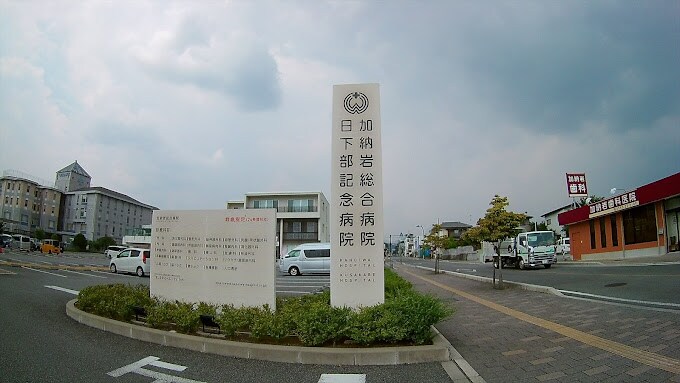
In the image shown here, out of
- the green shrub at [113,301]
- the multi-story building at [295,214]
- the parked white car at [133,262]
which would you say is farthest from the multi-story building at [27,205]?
the green shrub at [113,301]

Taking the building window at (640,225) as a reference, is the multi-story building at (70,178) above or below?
above

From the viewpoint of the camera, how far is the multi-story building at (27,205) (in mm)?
61469

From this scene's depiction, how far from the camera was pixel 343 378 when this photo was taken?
4.33m

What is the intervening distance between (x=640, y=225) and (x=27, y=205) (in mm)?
84010

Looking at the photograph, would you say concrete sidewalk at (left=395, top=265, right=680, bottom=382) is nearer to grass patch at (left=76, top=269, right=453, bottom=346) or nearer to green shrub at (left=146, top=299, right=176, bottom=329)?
grass patch at (left=76, top=269, right=453, bottom=346)

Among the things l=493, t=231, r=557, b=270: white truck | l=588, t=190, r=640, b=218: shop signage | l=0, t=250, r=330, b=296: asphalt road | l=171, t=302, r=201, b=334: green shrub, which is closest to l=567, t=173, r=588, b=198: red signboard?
l=588, t=190, r=640, b=218: shop signage

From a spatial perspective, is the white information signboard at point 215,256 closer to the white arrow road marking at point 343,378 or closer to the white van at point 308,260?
the white arrow road marking at point 343,378

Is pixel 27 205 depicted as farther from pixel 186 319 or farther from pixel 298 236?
pixel 186 319

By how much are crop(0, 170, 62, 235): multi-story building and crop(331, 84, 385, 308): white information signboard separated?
7498 centimetres

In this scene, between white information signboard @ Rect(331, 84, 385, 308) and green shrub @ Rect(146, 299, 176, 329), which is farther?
white information signboard @ Rect(331, 84, 385, 308)

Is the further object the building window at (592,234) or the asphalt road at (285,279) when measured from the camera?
the building window at (592,234)

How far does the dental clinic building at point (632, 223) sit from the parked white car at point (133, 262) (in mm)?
27924

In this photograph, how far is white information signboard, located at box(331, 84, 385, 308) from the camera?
6.17m

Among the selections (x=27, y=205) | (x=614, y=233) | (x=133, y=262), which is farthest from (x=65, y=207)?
(x=614, y=233)
